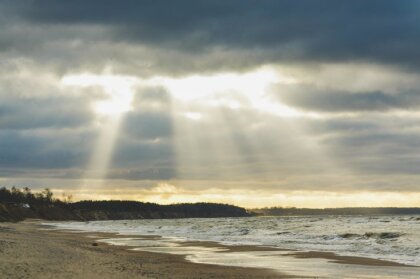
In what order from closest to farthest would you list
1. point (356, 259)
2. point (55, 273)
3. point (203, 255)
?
point (55, 273) < point (356, 259) < point (203, 255)

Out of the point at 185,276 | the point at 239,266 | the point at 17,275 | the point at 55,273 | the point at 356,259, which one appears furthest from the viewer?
the point at 356,259

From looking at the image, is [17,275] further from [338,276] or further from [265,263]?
[265,263]

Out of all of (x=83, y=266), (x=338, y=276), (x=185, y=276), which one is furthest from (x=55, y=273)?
(x=338, y=276)

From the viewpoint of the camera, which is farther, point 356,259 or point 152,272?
point 356,259

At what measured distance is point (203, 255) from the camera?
40.2 meters

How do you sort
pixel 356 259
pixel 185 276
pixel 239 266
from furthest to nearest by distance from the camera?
pixel 356 259 → pixel 239 266 → pixel 185 276

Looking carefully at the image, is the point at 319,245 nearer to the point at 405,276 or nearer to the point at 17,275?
the point at 405,276

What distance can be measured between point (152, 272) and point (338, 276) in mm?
8622

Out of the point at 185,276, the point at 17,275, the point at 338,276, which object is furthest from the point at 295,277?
the point at 17,275

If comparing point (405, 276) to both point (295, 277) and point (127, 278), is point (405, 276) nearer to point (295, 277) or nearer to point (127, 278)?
point (295, 277)

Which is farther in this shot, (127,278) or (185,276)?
(185,276)

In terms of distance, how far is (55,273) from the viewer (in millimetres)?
23047

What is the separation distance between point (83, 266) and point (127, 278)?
15.8ft

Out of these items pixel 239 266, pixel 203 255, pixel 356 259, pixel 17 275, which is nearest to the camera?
pixel 17 275
